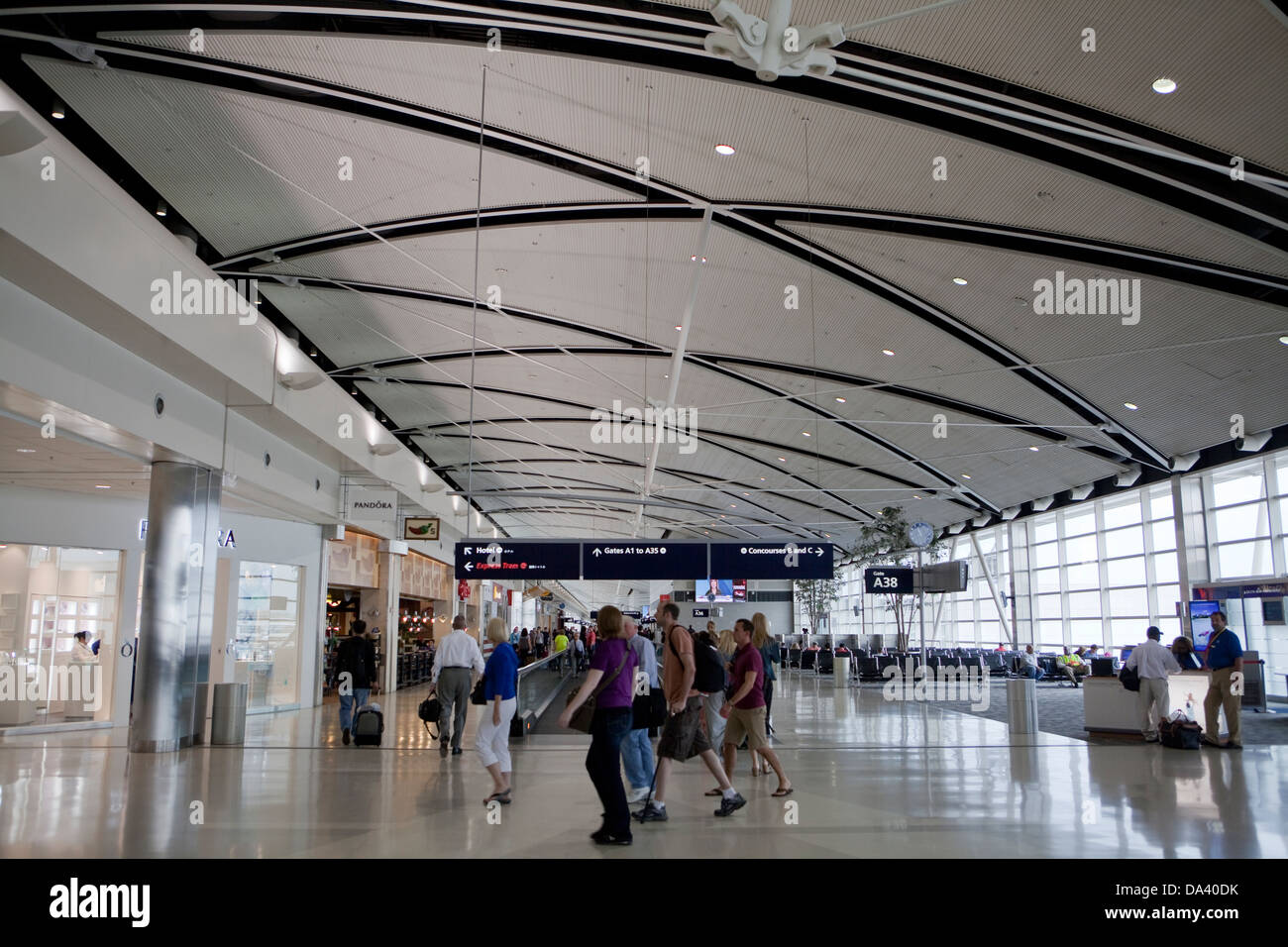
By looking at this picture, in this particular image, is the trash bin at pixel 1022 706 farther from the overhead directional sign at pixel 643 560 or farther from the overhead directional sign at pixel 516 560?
the overhead directional sign at pixel 516 560

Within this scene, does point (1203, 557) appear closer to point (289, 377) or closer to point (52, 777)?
point (289, 377)

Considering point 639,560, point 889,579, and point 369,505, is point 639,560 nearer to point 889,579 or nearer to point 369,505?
point 889,579

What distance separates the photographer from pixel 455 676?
1205 cm

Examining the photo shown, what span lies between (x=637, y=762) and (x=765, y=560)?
7021mm

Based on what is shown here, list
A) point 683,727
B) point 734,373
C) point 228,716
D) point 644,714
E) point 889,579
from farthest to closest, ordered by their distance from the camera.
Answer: point 734,373 → point 889,579 → point 228,716 → point 683,727 → point 644,714

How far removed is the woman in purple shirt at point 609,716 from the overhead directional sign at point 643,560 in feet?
24.3

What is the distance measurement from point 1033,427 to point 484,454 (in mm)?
17821

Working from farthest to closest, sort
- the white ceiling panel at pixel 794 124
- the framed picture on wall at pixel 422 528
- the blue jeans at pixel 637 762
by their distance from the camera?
the framed picture on wall at pixel 422 528, the white ceiling panel at pixel 794 124, the blue jeans at pixel 637 762

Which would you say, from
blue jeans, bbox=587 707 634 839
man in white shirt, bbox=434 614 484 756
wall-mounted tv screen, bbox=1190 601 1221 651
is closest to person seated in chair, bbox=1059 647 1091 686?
wall-mounted tv screen, bbox=1190 601 1221 651

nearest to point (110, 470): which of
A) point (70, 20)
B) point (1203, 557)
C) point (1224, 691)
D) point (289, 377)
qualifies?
point (289, 377)

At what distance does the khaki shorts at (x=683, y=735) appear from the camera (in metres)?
7.92

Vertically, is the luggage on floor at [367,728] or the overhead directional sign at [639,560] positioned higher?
the overhead directional sign at [639,560]

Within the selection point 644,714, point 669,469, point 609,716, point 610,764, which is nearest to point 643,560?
point 644,714

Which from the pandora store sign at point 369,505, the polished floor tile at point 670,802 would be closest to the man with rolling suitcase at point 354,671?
the polished floor tile at point 670,802
